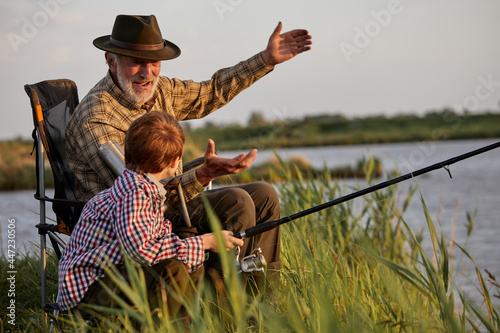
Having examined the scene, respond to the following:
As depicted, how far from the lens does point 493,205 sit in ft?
28.8

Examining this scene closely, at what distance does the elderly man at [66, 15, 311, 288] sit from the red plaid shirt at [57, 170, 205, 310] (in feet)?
1.00

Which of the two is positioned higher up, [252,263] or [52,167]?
[52,167]

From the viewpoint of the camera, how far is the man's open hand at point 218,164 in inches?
84.4

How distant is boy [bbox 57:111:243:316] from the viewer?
1.96 m

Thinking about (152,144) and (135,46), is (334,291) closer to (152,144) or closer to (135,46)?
(152,144)

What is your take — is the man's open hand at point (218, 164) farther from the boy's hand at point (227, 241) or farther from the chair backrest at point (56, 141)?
the chair backrest at point (56, 141)

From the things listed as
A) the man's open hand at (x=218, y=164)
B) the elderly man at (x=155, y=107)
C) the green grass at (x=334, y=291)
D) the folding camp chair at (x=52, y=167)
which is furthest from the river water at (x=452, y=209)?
the man's open hand at (x=218, y=164)

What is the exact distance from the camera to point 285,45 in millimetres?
3125

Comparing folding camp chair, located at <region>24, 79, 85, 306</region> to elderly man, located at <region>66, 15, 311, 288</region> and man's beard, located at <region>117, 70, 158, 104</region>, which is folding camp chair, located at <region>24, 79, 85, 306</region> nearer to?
elderly man, located at <region>66, 15, 311, 288</region>

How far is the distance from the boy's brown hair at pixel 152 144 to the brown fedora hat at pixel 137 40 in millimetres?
634

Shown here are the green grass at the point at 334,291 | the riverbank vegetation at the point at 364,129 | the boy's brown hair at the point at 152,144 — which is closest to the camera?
the green grass at the point at 334,291

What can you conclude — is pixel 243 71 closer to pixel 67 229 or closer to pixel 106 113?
pixel 106 113

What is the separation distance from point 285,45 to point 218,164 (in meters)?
1.13

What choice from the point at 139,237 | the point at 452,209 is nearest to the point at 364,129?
the point at 452,209
